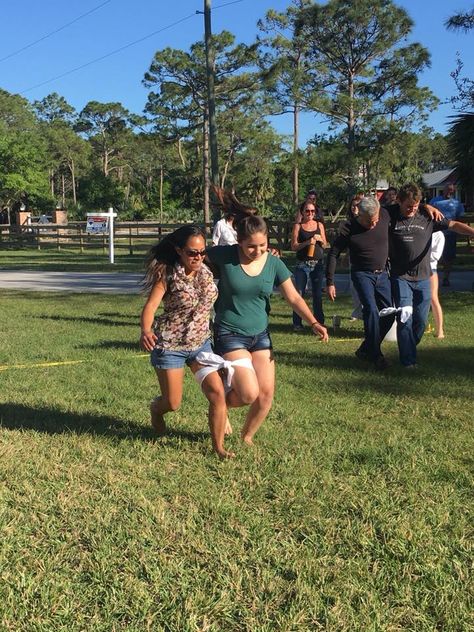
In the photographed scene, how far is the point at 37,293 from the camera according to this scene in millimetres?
15195

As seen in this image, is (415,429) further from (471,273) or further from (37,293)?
(471,273)

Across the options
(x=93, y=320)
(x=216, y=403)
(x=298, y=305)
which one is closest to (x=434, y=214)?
(x=298, y=305)

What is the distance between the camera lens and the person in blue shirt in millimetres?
10898

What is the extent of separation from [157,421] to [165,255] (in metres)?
1.22

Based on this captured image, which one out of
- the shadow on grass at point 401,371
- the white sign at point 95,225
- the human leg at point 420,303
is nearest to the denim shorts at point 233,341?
the shadow on grass at point 401,371

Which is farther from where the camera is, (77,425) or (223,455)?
(77,425)

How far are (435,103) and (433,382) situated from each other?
25.5 meters

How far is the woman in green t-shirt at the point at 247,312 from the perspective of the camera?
432 cm

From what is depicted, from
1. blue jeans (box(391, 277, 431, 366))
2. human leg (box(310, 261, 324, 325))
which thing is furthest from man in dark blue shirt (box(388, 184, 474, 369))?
human leg (box(310, 261, 324, 325))

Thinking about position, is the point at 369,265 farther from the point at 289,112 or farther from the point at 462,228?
the point at 289,112

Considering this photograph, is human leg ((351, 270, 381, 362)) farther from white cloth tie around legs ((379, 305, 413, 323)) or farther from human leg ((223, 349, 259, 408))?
human leg ((223, 349, 259, 408))

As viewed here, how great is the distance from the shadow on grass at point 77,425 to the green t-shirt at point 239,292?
90 cm

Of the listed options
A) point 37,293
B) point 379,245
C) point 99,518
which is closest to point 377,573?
point 99,518

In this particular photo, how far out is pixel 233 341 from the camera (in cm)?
436
